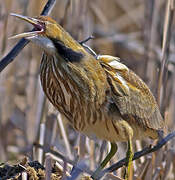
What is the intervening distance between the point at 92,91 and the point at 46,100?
111cm

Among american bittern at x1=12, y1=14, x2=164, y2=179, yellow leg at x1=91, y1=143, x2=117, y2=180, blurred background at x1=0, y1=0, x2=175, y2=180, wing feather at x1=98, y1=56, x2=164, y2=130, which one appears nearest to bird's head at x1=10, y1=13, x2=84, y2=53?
american bittern at x1=12, y1=14, x2=164, y2=179

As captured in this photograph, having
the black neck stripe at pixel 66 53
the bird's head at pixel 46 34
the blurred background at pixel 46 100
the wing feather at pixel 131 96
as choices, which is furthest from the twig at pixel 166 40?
the bird's head at pixel 46 34

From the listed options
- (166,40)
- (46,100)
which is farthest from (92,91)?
(46,100)

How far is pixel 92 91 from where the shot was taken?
2.84m

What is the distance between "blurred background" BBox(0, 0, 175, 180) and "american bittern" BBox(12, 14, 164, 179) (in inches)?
8.8

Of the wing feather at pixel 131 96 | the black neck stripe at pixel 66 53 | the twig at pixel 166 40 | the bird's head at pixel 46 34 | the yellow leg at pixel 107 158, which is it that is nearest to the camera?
the bird's head at pixel 46 34

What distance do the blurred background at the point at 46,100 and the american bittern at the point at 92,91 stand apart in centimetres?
22

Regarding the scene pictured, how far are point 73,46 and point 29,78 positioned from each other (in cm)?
175

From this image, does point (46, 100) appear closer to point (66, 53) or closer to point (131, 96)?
point (131, 96)

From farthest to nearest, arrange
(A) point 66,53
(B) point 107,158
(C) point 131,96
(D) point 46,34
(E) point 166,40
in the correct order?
(E) point 166,40 → (B) point 107,158 → (C) point 131,96 → (A) point 66,53 → (D) point 46,34

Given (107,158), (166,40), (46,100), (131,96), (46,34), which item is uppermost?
(46,34)

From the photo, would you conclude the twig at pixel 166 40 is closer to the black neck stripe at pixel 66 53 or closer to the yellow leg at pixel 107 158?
the yellow leg at pixel 107 158

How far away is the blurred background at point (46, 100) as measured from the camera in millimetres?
3383

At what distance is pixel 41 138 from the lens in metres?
3.70
